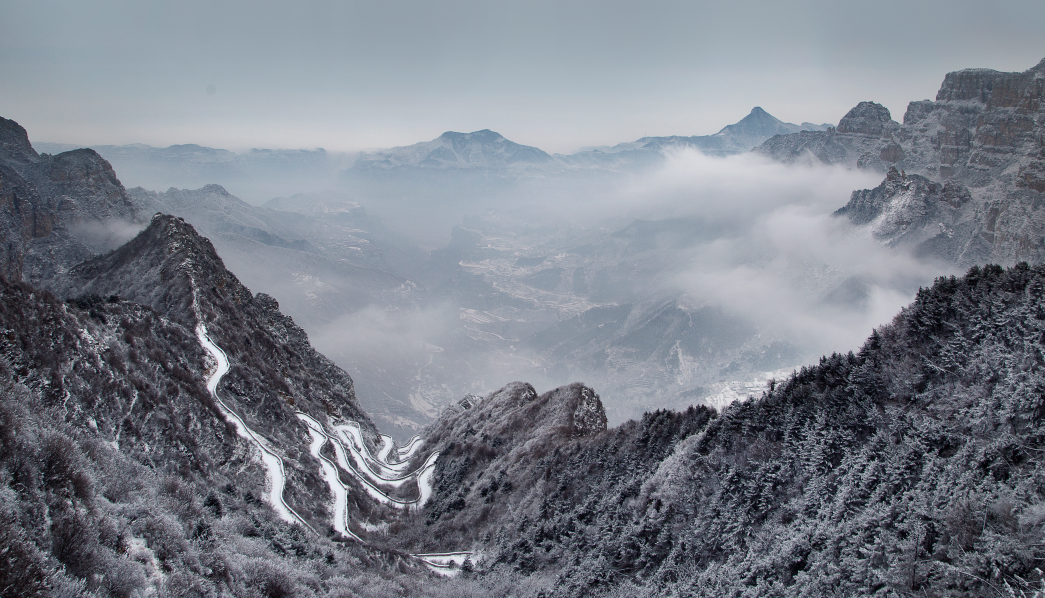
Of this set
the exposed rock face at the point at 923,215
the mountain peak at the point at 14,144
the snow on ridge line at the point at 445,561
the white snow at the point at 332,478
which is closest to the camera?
the snow on ridge line at the point at 445,561

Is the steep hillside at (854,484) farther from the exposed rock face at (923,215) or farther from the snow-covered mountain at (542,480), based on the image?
the exposed rock face at (923,215)

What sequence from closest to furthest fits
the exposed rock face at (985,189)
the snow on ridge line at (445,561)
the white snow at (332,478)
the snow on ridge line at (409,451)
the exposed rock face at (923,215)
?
the snow on ridge line at (445,561) → the white snow at (332,478) → the snow on ridge line at (409,451) → the exposed rock face at (985,189) → the exposed rock face at (923,215)

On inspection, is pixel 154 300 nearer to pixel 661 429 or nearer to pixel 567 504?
pixel 567 504

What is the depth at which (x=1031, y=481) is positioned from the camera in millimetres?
11453

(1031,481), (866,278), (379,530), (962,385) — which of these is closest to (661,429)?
(962,385)

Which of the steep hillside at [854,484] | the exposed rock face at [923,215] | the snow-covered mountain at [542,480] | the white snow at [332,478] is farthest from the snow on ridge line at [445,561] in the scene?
the exposed rock face at [923,215]

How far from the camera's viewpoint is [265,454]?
3155 cm

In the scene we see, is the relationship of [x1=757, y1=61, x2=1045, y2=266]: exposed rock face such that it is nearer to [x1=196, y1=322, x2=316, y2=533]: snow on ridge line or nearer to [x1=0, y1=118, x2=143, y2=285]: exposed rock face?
[x1=196, y1=322, x2=316, y2=533]: snow on ridge line

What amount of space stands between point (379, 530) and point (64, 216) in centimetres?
17116

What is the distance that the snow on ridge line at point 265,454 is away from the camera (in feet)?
90.8

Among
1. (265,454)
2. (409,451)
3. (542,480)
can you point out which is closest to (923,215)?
(409,451)

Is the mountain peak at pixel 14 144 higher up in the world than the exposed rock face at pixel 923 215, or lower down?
higher up

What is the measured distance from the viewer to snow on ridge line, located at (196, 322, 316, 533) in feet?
90.8

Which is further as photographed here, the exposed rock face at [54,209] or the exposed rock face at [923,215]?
the exposed rock face at [923,215]
